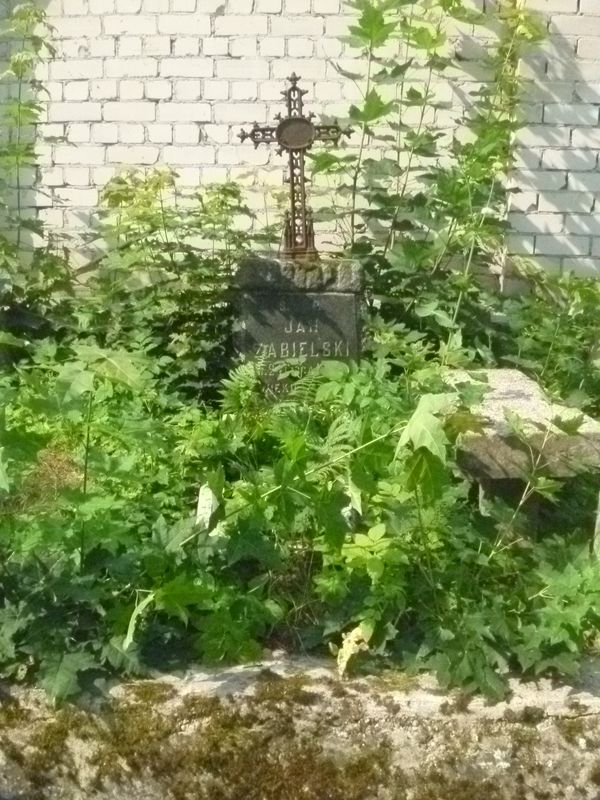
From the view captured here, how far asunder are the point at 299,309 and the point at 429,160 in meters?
2.10

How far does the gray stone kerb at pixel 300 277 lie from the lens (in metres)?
4.58

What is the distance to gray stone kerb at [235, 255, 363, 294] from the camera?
4.58 metres

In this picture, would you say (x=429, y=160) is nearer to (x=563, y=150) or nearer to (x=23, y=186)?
(x=563, y=150)

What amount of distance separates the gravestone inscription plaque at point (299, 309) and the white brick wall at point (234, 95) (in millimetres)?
1736

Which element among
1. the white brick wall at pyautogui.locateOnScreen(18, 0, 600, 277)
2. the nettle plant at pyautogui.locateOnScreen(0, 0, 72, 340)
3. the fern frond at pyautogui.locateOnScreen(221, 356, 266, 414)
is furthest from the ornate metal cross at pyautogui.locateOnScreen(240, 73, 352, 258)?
the nettle plant at pyautogui.locateOnScreen(0, 0, 72, 340)

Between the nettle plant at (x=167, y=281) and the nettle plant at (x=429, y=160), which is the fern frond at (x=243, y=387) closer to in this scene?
the nettle plant at (x=167, y=281)

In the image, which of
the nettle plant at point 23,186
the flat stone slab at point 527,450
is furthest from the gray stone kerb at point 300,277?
the flat stone slab at point 527,450

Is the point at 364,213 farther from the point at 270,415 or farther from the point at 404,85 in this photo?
the point at 270,415

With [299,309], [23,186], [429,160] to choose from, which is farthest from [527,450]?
[23,186]

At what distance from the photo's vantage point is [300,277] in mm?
4570

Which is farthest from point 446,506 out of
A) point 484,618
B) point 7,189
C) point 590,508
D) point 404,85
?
point 7,189

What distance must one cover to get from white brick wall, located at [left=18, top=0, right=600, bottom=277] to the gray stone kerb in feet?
5.63

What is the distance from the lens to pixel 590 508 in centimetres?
357

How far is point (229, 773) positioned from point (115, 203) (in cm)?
380
